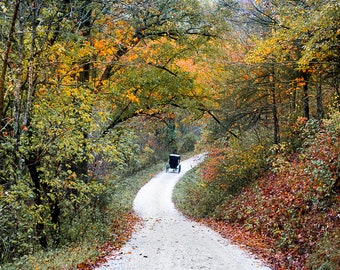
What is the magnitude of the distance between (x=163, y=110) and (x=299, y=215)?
6.59 m

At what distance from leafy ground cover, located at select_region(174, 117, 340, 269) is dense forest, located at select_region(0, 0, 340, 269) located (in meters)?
0.04

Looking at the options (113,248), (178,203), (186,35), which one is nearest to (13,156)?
(113,248)

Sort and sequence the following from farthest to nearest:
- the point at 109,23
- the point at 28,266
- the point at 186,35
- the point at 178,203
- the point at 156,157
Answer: the point at 156,157, the point at 178,203, the point at 186,35, the point at 109,23, the point at 28,266

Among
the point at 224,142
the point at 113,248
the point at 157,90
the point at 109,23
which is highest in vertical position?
the point at 109,23

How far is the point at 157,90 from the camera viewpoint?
12930 mm

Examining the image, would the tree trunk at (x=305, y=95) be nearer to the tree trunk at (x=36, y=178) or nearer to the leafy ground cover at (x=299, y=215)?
the leafy ground cover at (x=299, y=215)

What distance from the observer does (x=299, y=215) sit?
8.79 metres

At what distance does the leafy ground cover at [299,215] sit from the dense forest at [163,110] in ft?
0.13

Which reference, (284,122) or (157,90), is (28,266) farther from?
(284,122)

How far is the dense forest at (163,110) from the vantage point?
270 inches

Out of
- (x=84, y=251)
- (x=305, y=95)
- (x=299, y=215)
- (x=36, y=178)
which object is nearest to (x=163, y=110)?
(x=305, y=95)

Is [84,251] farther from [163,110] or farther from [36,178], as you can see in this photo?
[163,110]

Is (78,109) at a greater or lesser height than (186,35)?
lesser

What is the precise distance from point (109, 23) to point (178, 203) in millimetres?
15127
